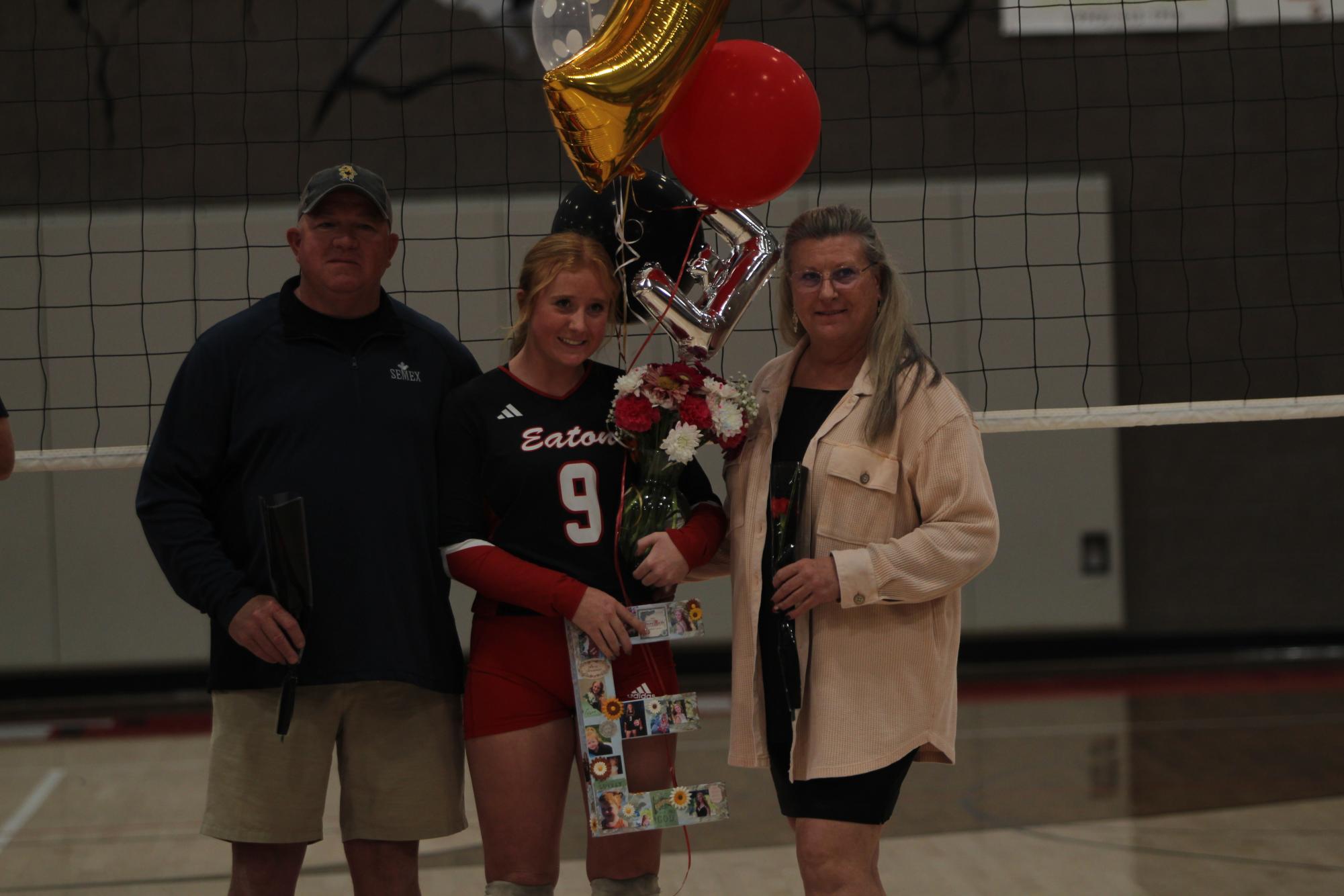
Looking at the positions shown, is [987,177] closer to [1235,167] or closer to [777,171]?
[1235,167]

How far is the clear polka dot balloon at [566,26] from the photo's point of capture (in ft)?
8.60

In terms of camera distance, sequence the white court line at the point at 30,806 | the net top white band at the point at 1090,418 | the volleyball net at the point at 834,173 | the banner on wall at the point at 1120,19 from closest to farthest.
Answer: the net top white band at the point at 1090,418
the white court line at the point at 30,806
the volleyball net at the point at 834,173
the banner on wall at the point at 1120,19

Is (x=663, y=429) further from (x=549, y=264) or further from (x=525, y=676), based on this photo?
(x=525, y=676)

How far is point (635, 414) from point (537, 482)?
21 centimetres

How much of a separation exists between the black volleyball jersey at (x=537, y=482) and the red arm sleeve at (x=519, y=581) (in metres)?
0.02

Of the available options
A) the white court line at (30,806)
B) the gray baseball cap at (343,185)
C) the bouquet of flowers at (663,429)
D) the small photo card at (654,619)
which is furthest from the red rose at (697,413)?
the white court line at (30,806)

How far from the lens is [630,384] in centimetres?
235

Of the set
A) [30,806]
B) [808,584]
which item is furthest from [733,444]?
[30,806]

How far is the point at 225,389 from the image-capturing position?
94.8 inches

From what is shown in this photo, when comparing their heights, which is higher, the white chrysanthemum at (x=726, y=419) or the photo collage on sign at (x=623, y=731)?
the white chrysanthemum at (x=726, y=419)

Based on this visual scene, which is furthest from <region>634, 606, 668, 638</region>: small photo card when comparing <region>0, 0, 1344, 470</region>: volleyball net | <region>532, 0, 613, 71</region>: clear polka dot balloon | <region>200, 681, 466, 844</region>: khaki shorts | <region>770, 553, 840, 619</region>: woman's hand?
<region>0, 0, 1344, 470</region>: volleyball net

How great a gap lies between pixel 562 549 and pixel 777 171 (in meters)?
0.87

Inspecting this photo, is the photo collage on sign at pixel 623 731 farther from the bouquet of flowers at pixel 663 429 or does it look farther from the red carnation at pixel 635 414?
the red carnation at pixel 635 414

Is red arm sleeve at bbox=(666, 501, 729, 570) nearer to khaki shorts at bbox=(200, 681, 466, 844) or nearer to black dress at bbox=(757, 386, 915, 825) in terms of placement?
black dress at bbox=(757, 386, 915, 825)
